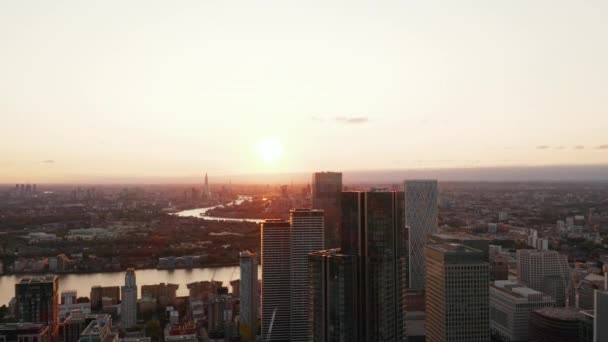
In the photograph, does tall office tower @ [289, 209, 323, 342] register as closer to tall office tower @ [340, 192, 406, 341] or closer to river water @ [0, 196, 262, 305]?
tall office tower @ [340, 192, 406, 341]

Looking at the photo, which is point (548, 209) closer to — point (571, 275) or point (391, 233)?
point (571, 275)

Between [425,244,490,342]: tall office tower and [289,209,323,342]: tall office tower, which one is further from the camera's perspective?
[289,209,323,342]: tall office tower

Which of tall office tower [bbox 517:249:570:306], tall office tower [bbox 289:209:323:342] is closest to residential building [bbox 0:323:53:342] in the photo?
tall office tower [bbox 289:209:323:342]

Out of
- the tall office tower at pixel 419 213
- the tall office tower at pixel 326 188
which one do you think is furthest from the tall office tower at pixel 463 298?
the tall office tower at pixel 419 213

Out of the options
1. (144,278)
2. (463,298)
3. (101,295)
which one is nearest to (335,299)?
(463,298)

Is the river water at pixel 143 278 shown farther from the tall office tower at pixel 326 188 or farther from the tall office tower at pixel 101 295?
the tall office tower at pixel 326 188

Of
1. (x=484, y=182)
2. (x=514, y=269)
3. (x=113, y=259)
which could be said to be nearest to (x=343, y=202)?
(x=514, y=269)

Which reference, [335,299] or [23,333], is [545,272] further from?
[23,333]
